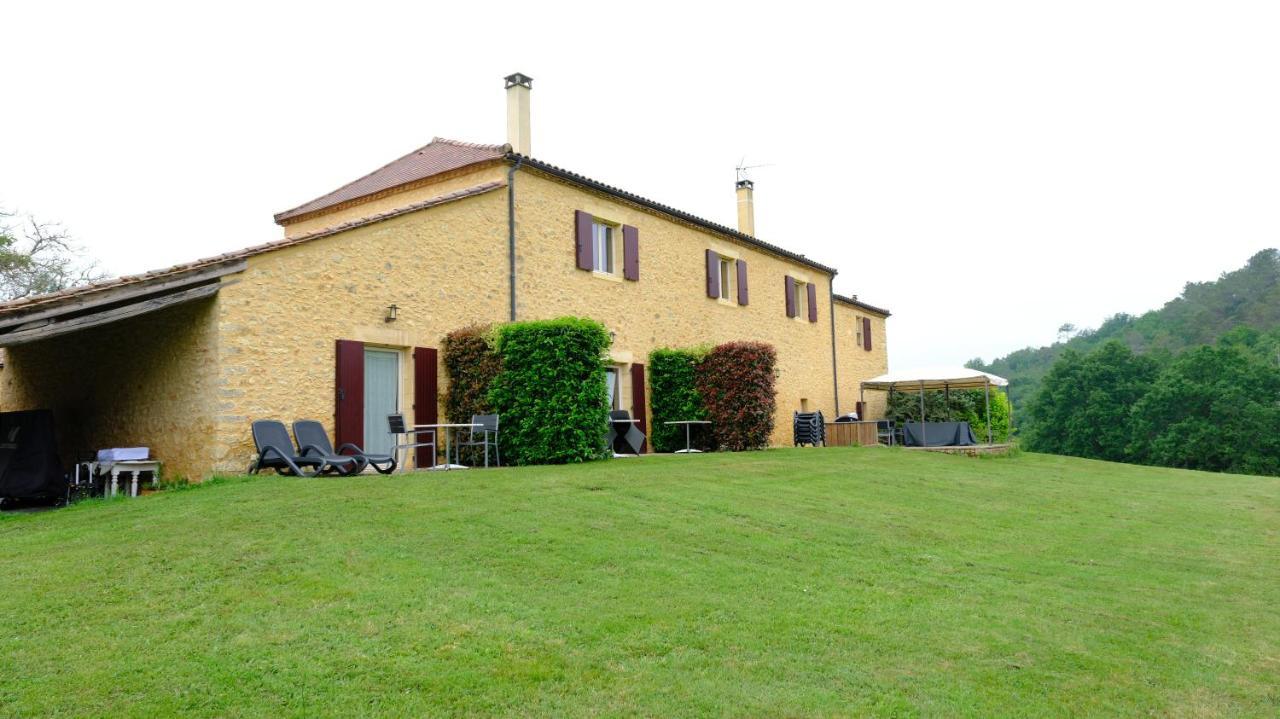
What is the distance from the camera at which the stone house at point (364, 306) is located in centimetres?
925

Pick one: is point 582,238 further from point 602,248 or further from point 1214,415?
point 1214,415

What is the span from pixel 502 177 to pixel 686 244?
5.74 meters

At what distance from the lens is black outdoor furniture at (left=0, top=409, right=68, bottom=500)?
28.3 feet

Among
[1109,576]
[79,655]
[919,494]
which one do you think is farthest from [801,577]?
[919,494]

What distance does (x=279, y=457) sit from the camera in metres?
9.07

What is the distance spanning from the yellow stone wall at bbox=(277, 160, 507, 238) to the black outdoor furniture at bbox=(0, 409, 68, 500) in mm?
5056

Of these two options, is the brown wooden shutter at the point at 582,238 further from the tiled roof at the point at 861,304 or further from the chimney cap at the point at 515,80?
the tiled roof at the point at 861,304

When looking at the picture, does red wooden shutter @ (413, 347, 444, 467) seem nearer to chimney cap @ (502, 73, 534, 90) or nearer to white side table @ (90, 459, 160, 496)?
white side table @ (90, 459, 160, 496)

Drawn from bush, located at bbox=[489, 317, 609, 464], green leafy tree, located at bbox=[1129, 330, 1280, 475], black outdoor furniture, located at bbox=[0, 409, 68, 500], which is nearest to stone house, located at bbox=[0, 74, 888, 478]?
black outdoor furniture, located at bbox=[0, 409, 68, 500]

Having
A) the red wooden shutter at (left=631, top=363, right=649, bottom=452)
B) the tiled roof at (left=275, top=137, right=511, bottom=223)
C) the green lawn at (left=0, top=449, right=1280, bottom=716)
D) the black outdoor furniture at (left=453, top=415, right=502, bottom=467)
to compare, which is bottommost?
the green lawn at (left=0, top=449, right=1280, bottom=716)

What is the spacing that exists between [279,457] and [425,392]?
9.64ft

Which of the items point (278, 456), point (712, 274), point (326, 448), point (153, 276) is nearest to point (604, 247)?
point (712, 274)

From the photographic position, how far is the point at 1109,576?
6.40 m

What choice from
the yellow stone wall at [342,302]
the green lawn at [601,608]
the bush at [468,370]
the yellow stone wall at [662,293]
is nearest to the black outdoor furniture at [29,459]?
the green lawn at [601,608]
